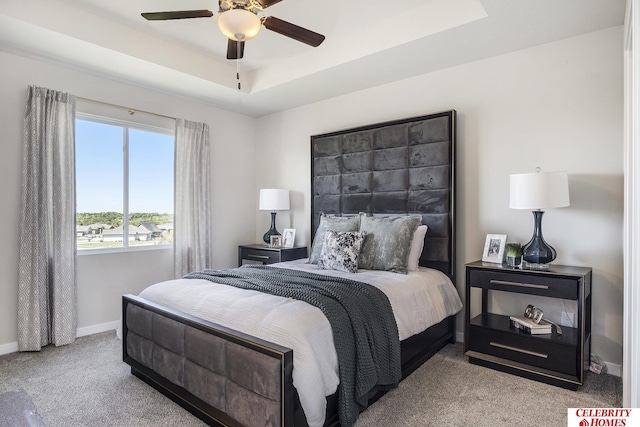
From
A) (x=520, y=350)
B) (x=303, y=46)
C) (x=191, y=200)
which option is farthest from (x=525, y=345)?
(x=191, y=200)

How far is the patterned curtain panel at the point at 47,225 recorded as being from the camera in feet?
10.5

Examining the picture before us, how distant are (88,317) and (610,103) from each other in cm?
489

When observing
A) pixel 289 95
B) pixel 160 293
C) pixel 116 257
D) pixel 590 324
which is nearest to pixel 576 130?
pixel 590 324

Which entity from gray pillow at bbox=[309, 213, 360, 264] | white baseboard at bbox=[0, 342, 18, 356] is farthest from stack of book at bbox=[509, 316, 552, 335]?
white baseboard at bbox=[0, 342, 18, 356]

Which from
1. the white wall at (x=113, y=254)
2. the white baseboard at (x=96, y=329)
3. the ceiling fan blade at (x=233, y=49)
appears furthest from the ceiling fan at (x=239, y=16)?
the white baseboard at (x=96, y=329)

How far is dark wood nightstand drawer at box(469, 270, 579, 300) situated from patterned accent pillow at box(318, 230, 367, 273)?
93cm

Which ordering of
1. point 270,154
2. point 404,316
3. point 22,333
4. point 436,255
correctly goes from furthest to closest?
point 270,154 < point 436,255 < point 22,333 < point 404,316

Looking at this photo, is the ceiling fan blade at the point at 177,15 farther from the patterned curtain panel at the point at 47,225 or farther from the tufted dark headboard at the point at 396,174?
the tufted dark headboard at the point at 396,174

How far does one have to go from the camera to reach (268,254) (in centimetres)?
437

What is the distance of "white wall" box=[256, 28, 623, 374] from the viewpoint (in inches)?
108

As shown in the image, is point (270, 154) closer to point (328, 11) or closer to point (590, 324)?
point (328, 11)

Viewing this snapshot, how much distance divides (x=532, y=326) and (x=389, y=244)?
1.21m

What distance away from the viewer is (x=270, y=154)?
5.12m

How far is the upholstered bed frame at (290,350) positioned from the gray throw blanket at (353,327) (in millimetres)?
147
